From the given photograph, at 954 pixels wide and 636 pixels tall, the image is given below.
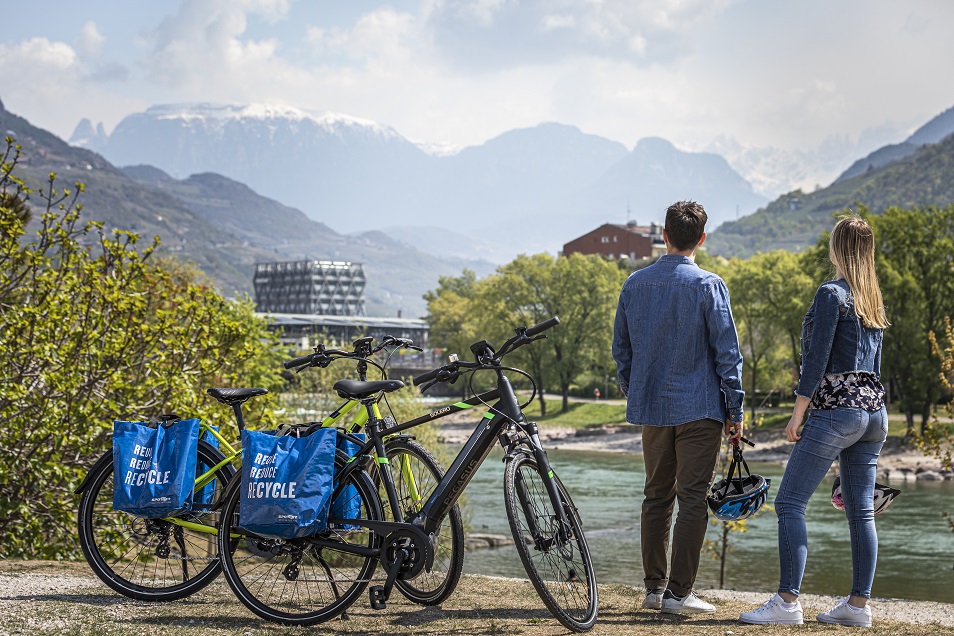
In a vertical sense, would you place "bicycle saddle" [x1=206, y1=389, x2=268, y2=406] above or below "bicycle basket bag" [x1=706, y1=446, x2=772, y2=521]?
above

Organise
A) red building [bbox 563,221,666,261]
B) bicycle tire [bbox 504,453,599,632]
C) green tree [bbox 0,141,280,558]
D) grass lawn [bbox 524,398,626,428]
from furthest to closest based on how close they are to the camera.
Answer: red building [bbox 563,221,666,261] < grass lawn [bbox 524,398,626,428] < green tree [bbox 0,141,280,558] < bicycle tire [bbox 504,453,599,632]

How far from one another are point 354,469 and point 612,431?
61.1 m

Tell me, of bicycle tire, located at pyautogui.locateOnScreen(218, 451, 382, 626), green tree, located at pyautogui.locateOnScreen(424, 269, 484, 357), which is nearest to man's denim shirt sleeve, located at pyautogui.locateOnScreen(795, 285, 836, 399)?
bicycle tire, located at pyautogui.locateOnScreen(218, 451, 382, 626)

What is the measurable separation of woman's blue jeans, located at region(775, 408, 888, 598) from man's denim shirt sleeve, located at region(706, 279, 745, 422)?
442 mm

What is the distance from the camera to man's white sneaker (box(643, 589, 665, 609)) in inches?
257

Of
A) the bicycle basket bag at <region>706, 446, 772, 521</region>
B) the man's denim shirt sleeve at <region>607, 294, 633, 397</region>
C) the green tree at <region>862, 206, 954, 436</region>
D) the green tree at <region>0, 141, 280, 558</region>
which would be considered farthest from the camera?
the green tree at <region>862, 206, 954, 436</region>

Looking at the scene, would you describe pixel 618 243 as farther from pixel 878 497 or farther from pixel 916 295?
pixel 878 497

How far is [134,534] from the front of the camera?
683cm

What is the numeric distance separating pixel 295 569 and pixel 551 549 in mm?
1527

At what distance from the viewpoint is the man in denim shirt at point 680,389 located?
6219mm

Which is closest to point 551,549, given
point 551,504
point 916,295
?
point 551,504

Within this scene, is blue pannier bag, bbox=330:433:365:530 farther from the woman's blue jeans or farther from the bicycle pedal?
the woman's blue jeans

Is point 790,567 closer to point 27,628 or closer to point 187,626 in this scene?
point 187,626

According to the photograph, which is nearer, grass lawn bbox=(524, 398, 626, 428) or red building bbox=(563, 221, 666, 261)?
grass lawn bbox=(524, 398, 626, 428)
